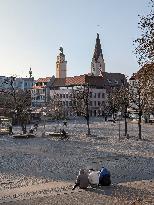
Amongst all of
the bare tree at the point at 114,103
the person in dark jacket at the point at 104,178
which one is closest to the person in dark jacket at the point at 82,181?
the person in dark jacket at the point at 104,178

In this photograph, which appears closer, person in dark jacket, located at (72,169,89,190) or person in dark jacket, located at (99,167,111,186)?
person in dark jacket, located at (72,169,89,190)

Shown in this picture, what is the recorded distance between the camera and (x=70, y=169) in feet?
91.6

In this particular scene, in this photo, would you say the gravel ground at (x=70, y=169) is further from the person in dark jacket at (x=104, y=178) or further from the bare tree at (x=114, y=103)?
the bare tree at (x=114, y=103)

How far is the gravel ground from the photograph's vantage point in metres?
20.2

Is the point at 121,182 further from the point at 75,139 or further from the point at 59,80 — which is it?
the point at 59,80

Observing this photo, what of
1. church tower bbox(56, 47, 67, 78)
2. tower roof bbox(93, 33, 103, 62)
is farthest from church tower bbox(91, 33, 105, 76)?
church tower bbox(56, 47, 67, 78)

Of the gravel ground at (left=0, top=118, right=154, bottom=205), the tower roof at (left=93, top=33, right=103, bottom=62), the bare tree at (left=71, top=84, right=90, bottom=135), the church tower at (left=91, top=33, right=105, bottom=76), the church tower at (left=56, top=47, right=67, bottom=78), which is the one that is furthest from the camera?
the church tower at (left=56, top=47, right=67, bottom=78)

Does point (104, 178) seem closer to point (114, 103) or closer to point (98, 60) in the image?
point (114, 103)

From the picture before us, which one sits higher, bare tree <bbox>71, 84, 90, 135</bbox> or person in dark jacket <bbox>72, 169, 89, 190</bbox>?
bare tree <bbox>71, 84, 90, 135</bbox>

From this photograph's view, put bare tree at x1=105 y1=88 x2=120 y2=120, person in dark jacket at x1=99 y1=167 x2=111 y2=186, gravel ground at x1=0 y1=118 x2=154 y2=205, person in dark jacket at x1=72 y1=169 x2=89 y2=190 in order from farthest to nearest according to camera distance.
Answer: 1. bare tree at x1=105 y1=88 x2=120 y2=120
2. person in dark jacket at x1=99 y1=167 x2=111 y2=186
3. person in dark jacket at x1=72 y1=169 x2=89 y2=190
4. gravel ground at x1=0 y1=118 x2=154 y2=205

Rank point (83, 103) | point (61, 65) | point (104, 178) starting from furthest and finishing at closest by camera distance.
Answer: point (61, 65)
point (83, 103)
point (104, 178)

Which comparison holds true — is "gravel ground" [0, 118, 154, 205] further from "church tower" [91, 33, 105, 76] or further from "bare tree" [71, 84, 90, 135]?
"church tower" [91, 33, 105, 76]

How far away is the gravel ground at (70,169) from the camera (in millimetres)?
20219

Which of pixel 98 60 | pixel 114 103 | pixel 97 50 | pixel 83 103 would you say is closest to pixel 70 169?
pixel 83 103
